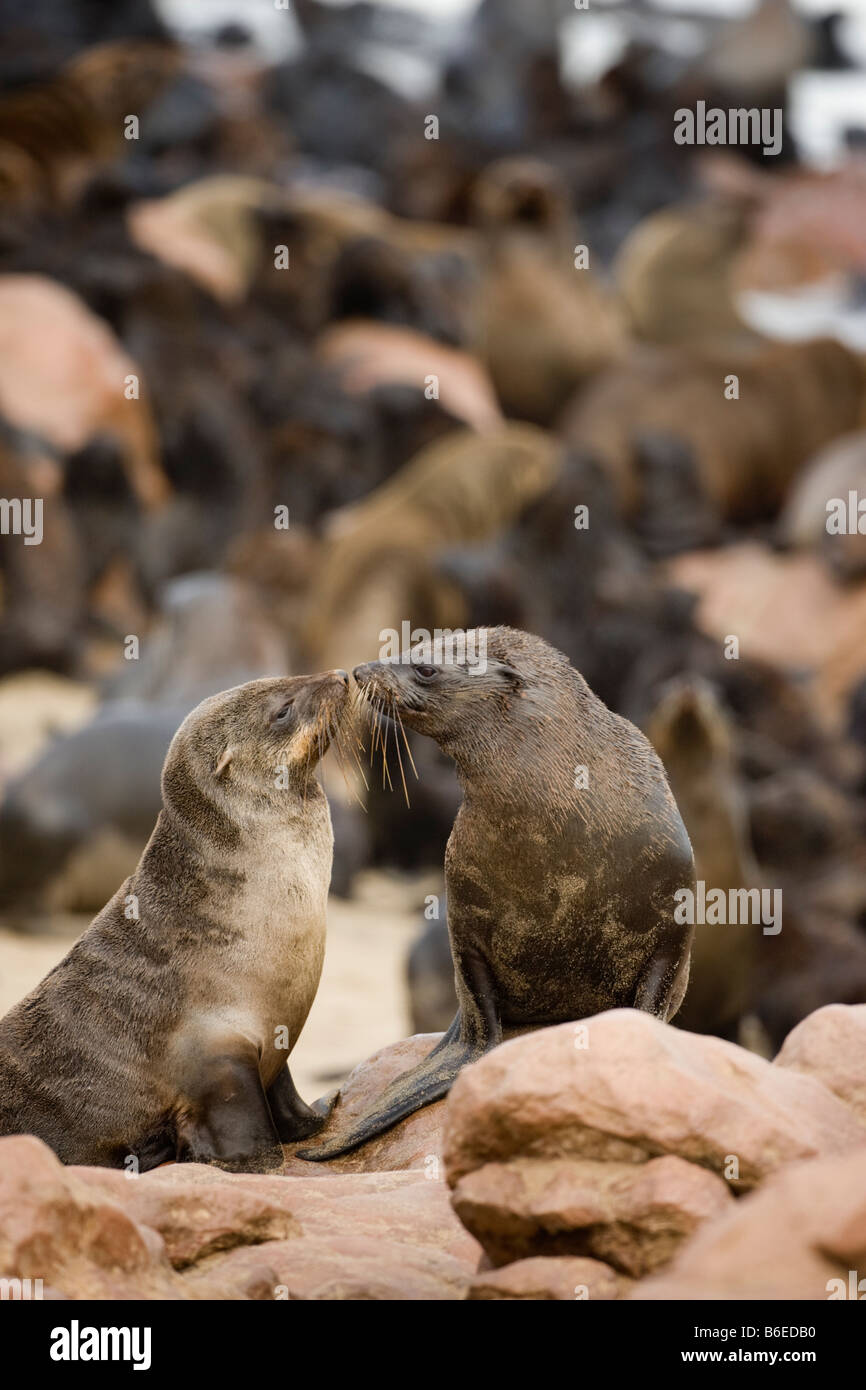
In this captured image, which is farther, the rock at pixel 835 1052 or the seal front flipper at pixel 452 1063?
the seal front flipper at pixel 452 1063

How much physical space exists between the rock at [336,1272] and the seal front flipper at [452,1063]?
0.87m

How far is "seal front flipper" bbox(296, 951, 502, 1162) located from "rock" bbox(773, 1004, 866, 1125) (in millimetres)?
699

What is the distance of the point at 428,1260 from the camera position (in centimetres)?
324

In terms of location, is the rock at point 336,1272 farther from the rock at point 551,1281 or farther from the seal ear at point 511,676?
the seal ear at point 511,676

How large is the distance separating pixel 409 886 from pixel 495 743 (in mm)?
8282

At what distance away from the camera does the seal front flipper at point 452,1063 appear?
166 inches

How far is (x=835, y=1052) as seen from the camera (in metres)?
3.68

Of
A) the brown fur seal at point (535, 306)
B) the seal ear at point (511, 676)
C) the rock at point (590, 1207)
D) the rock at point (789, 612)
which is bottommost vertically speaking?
the rock at point (590, 1207)

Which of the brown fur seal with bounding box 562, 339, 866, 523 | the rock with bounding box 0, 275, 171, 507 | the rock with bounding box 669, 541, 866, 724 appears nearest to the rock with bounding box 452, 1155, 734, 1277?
the rock with bounding box 669, 541, 866, 724

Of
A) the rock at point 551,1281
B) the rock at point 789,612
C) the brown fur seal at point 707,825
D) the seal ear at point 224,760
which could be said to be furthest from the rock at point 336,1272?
the rock at point 789,612

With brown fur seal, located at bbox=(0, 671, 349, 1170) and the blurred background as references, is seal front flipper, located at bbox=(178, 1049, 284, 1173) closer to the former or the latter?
brown fur seal, located at bbox=(0, 671, 349, 1170)

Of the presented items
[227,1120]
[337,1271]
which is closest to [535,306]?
[227,1120]

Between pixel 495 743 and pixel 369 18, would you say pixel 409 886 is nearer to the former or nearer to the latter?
pixel 495 743

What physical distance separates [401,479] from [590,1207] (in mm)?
14939
